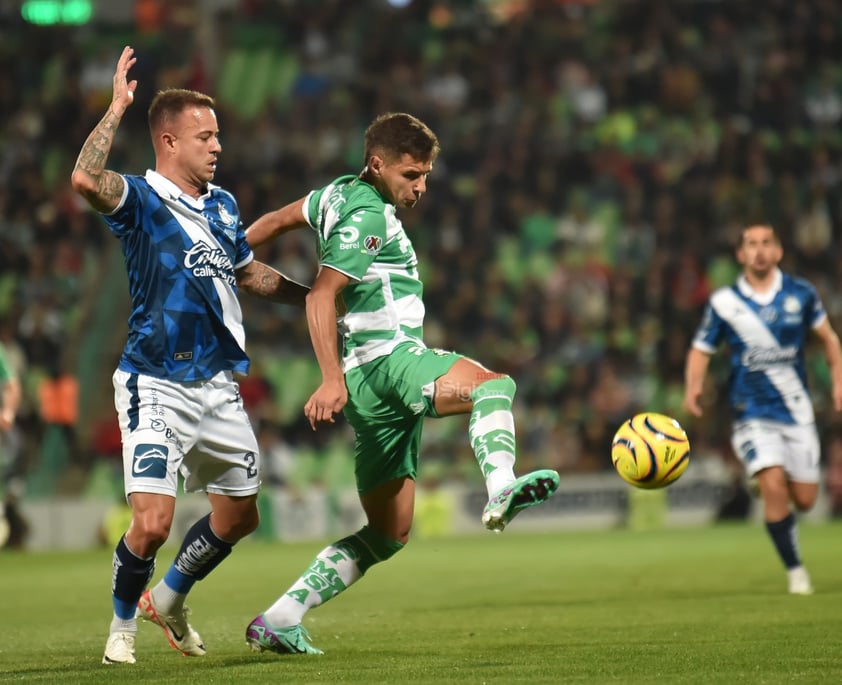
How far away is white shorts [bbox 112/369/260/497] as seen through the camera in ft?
20.0

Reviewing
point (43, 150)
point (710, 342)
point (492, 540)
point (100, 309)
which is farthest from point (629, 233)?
point (710, 342)

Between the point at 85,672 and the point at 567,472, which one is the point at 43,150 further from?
the point at 85,672

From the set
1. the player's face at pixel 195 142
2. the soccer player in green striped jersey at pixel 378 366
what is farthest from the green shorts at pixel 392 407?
the player's face at pixel 195 142

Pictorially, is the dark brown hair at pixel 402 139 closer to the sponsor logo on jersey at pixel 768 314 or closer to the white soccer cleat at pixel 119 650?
the white soccer cleat at pixel 119 650

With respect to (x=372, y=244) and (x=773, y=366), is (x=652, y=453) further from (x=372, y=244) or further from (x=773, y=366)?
(x=773, y=366)

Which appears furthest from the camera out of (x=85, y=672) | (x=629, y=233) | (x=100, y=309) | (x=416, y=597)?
(x=629, y=233)

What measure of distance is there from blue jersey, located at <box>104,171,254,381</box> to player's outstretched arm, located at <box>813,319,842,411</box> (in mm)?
5180

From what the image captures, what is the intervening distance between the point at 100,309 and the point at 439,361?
1296 cm

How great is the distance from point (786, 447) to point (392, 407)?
15.3 feet

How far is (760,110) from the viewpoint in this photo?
71.5ft

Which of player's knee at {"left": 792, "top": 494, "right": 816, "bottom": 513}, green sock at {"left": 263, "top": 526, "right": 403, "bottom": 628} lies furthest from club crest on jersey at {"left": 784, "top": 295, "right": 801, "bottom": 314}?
green sock at {"left": 263, "top": 526, "right": 403, "bottom": 628}

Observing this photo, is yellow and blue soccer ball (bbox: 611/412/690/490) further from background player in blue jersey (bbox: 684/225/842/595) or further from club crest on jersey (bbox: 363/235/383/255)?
background player in blue jersey (bbox: 684/225/842/595)

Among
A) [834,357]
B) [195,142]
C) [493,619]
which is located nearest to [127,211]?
[195,142]

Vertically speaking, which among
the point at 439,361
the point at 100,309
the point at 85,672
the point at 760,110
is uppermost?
the point at 760,110
